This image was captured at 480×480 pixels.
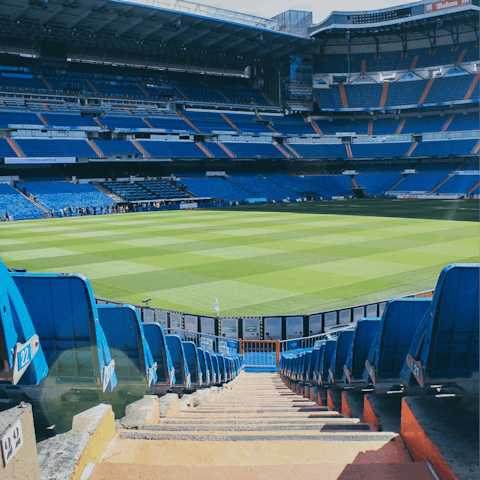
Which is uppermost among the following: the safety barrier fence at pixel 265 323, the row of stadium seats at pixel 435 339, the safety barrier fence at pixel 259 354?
the row of stadium seats at pixel 435 339

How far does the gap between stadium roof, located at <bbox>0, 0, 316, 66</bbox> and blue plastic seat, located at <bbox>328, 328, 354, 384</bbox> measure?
65470mm

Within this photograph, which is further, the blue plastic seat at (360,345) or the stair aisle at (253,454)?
the blue plastic seat at (360,345)

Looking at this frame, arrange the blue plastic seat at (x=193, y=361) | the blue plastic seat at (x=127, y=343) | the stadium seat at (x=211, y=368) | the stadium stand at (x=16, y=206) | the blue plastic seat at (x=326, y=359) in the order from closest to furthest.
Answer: the blue plastic seat at (x=127, y=343), the blue plastic seat at (x=326, y=359), the blue plastic seat at (x=193, y=361), the stadium seat at (x=211, y=368), the stadium stand at (x=16, y=206)

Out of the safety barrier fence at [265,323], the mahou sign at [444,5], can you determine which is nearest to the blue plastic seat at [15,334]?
the safety barrier fence at [265,323]

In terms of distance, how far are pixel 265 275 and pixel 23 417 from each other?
18.6 metres

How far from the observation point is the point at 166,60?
88.0 m

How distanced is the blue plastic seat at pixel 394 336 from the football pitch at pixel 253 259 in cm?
1131

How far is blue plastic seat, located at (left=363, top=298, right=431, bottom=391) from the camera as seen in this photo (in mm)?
4343

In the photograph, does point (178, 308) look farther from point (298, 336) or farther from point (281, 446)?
point (281, 446)

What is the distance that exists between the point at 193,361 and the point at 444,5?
3529 inches

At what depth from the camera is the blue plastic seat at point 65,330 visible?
360cm

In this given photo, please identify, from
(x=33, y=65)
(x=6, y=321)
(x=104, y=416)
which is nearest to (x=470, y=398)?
(x=104, y=416)

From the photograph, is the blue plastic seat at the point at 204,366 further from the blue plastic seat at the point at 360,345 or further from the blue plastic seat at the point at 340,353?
the blue plastic seat at the point at 360,345

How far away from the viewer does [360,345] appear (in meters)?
5.48
